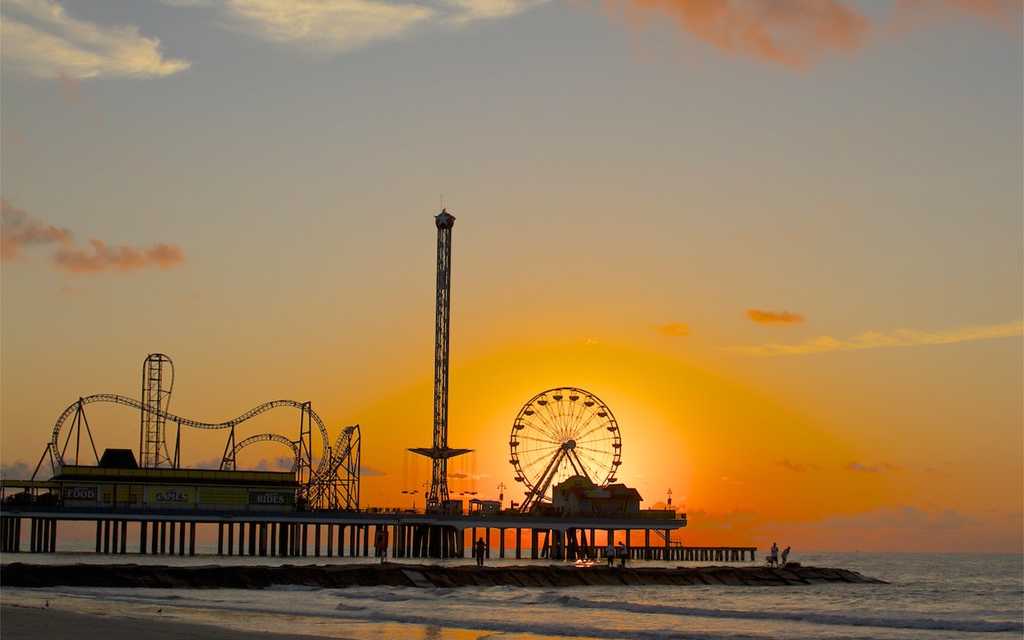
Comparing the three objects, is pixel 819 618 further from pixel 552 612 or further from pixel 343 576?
pixel 343 576

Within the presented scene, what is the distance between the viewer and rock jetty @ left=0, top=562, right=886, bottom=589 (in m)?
50.3

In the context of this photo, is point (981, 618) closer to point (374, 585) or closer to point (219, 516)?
point (374, 585)

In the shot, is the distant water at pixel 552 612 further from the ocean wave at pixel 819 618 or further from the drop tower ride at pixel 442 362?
the drop tower ride at pixel 442 362

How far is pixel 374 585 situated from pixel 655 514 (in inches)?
2256

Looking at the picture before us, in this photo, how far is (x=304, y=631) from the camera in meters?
35.7

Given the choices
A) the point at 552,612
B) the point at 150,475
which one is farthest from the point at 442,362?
the point at 552,612

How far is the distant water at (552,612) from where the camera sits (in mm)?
38938

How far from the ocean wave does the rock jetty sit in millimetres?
6693

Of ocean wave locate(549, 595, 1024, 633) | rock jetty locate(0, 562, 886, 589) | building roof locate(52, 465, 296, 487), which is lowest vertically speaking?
ocean wave locate(549, 595, 1024, 633)

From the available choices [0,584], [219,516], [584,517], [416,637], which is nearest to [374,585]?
[0,584]

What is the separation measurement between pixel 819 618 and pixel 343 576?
58.2ft

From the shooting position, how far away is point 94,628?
3225 cm

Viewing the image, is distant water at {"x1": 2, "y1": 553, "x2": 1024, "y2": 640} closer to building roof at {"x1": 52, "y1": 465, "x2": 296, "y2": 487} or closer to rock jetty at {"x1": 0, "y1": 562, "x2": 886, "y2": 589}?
rock jetty at {"x1": 0, "y1": 562, "x2": 886, "y2": 589}

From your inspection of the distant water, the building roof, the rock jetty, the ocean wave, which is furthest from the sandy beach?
the building roof
